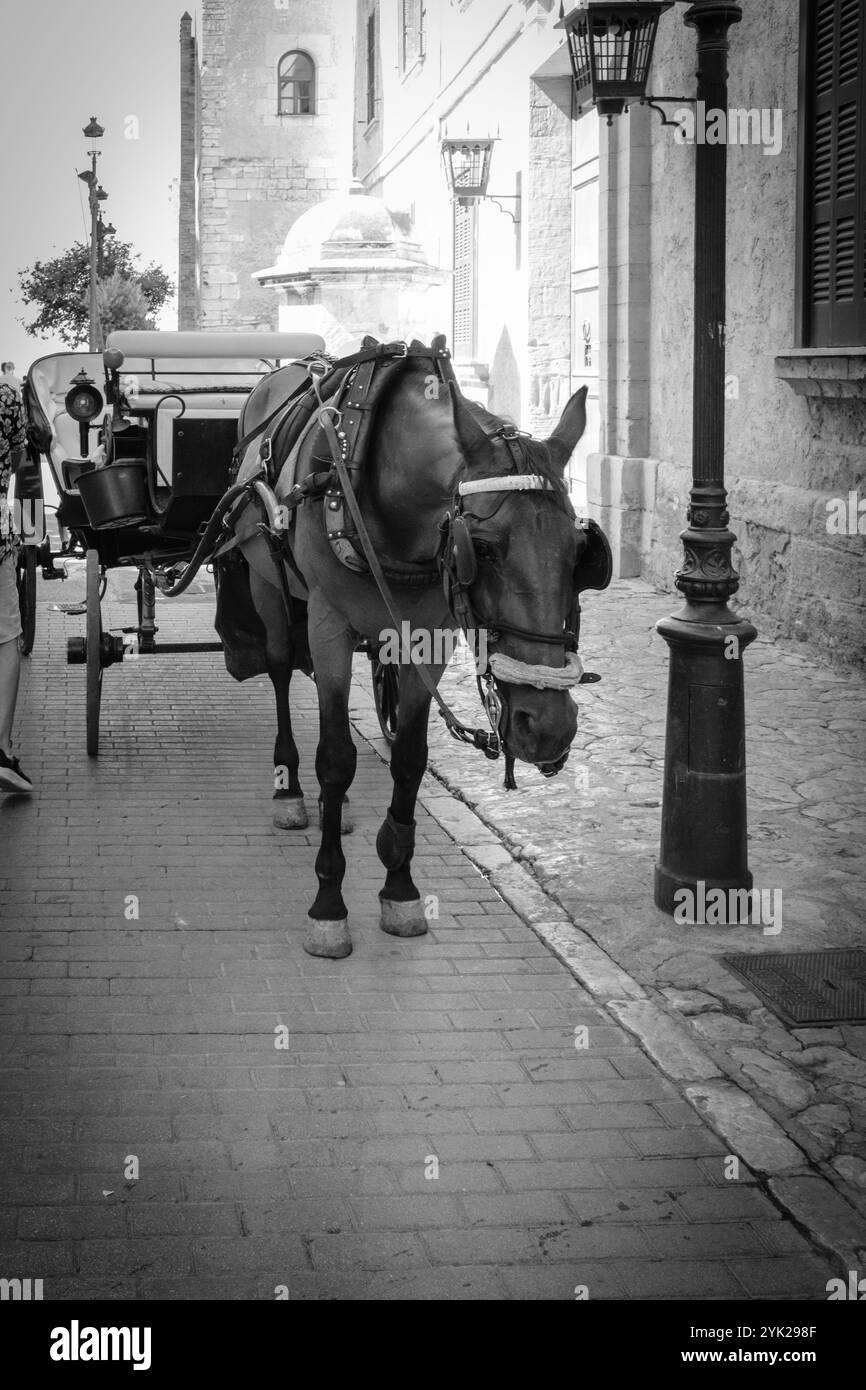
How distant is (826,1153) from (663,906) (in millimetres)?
1893

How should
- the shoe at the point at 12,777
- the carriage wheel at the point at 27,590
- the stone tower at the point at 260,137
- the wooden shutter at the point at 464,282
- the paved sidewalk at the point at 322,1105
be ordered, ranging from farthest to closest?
1. the stone tower at the point at 260,137
2. the wooden shutter at the point at 464,282
3. the carriage wheel at the point at 27,590
4. the shoe at the point at 12,777
5. the paved sidewalk at the point at 322,1105

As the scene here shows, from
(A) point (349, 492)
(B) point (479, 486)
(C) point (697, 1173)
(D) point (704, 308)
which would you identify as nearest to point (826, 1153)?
(C) point (697, 1173)

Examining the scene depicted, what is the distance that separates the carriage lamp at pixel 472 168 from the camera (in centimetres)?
2075

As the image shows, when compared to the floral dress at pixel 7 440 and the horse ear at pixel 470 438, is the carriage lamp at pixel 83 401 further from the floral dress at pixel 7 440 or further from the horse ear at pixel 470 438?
the horse ear at pixel 470 438

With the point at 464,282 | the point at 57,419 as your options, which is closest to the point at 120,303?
the point at 464,282

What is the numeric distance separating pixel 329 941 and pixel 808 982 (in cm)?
159

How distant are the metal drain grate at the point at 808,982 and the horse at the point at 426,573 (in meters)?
1.05

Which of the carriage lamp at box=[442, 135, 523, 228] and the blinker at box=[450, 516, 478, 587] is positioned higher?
the carriage lamp at box=[442, 135, 523, 228]

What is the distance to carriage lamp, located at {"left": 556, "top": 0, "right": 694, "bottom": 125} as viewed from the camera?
6020 millimetres

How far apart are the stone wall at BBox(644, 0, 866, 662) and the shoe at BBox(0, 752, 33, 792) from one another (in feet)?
17.8

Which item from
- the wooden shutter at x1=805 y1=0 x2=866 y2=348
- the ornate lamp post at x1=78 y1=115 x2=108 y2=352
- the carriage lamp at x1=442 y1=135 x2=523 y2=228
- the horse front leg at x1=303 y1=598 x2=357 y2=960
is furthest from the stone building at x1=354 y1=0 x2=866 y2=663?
the ornate lamp post at x1=78 y1=115 x2=108 y2=352

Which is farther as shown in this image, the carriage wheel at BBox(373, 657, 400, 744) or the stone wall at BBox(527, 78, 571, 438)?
the stone wall at BBox(527, 78, 571, 438)

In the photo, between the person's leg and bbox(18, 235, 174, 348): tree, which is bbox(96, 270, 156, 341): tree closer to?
bbox(18, 235, 174, 348): tree

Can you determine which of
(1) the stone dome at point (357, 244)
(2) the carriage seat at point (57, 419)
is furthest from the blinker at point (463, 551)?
(1) the stone dome at point (357, 244)
